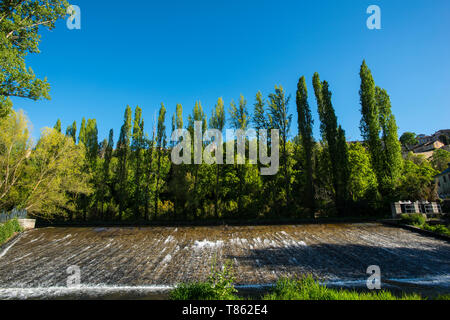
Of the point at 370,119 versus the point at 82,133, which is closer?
the point at 370,119

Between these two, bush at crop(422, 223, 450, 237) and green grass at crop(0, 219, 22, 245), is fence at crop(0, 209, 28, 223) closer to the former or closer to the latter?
green grass at crop(0, 219, 22, 245)

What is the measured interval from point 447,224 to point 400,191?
6859mm

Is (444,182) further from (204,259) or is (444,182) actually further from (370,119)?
(204,259)

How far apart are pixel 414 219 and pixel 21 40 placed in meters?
26.6

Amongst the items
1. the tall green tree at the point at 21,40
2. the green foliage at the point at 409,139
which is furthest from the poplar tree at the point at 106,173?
the green foliage at the point at 409,139

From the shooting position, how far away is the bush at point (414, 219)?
1513cm

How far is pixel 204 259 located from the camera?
10.3m

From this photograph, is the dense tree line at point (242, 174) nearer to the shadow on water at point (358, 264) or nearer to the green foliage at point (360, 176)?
the green foliage at point (360, 176)

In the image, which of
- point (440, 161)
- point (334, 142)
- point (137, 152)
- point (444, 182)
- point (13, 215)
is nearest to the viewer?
point (13, 215)

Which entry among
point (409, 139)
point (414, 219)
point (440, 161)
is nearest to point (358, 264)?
point (414, 219)

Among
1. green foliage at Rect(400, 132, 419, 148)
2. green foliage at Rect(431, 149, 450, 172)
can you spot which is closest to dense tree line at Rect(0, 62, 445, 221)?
green foliage at Rect(431, 149, 450, 172)

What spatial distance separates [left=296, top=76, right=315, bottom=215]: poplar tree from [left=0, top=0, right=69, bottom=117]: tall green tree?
2284 centimetres

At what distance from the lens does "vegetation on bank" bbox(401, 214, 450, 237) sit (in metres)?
13.1
